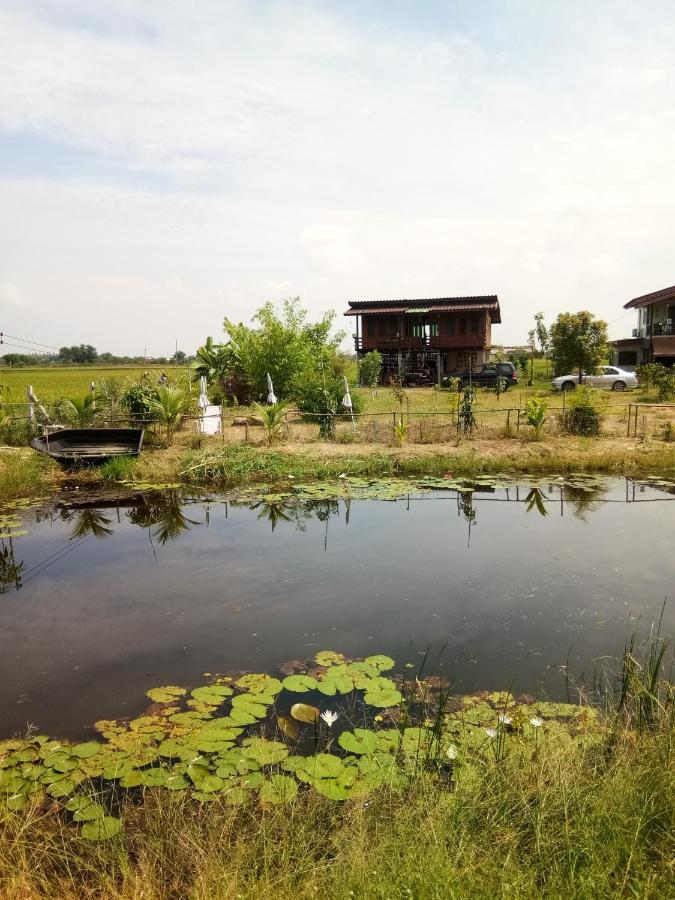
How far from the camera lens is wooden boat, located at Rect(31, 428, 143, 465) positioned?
43.4 ft

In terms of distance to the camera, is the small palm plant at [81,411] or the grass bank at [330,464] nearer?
the grass bank at [330,464]

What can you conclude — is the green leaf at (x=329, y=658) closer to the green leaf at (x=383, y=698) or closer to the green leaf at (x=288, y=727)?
the green leaf at (x=383, y=698)

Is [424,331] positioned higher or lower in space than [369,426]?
higher

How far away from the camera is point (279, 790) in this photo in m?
3.79

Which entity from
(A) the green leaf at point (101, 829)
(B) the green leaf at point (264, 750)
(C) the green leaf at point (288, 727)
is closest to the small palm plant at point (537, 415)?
(C) the green leaf at point (288, 727)

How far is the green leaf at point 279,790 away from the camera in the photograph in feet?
12.2

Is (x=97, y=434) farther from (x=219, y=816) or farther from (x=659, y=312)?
(x=659, y=312)

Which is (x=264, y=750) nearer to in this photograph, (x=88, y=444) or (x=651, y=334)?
(x=88, y=444)

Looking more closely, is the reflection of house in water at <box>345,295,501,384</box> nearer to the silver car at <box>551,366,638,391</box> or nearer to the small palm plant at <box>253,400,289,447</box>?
the silver car at <box>551,366,638,391</box>

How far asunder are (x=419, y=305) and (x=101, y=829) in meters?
33.6

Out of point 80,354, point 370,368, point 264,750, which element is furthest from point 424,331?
point 80,354

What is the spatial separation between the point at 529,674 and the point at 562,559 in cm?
316

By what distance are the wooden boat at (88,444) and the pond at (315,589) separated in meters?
1.92

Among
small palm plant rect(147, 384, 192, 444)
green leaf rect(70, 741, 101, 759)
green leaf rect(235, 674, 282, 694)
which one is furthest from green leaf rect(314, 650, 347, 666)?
small palm plant rect(147, 384, 192, 444)
